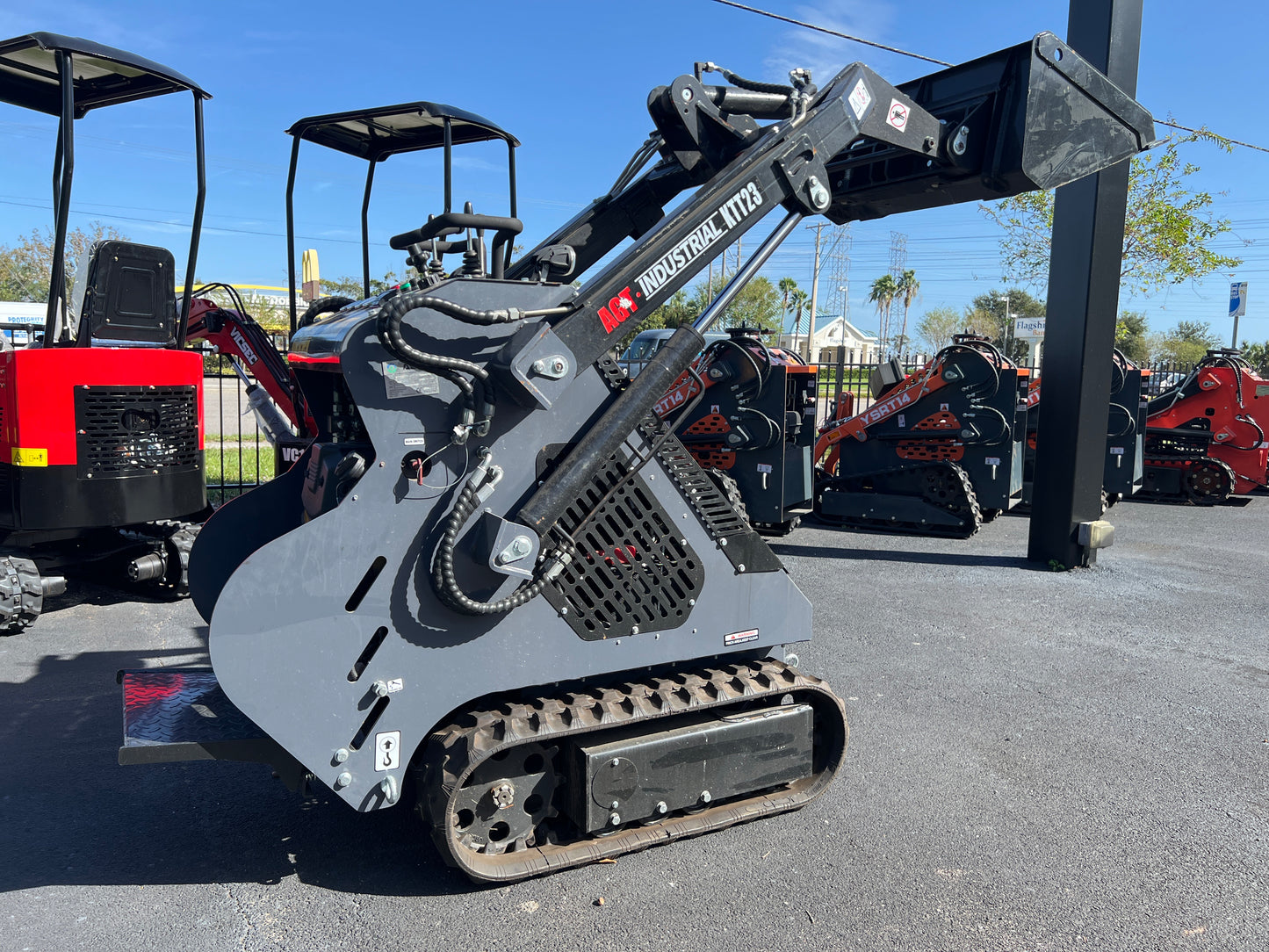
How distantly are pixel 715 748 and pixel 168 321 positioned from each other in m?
4.89

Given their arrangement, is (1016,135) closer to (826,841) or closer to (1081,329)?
(826,841)

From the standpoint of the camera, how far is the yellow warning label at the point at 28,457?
5844 mm

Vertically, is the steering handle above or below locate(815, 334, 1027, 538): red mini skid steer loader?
above

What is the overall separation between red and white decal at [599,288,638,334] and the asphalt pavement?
2009 millimetres

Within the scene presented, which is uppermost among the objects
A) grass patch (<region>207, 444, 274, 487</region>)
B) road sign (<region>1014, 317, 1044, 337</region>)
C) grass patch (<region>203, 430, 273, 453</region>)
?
road sign (<region>1014, 317, 1044, 337</region>)

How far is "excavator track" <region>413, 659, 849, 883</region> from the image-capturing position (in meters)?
3.21

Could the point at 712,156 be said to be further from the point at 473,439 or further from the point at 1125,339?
the point at 1125,339

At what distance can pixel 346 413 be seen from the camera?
3861 mm

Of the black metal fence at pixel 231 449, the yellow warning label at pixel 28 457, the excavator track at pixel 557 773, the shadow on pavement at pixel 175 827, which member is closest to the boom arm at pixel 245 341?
the black metal fence at pixel 231 449

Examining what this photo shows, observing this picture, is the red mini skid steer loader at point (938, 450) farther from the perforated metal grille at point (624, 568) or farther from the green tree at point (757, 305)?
the green tree at point (757, 305)

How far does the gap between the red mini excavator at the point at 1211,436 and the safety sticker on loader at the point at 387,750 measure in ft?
42.7

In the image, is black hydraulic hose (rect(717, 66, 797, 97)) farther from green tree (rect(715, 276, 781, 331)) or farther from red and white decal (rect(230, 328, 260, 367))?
green tree (rect(715, 276, 781, 331))

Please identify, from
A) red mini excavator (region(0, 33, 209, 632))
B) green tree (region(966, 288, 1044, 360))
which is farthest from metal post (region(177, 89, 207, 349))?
green tree (region(966, 288, 1044, 360))

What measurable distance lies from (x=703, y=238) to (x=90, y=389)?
4.48m
